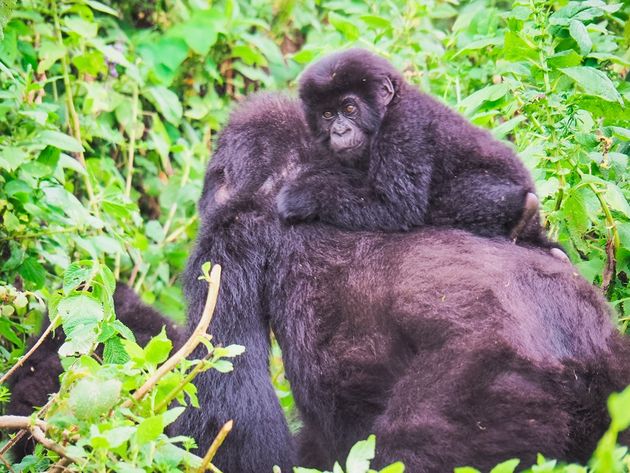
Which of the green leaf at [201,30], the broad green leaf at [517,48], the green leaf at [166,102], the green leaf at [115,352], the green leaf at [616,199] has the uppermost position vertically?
the broad green leaf at [517,48]

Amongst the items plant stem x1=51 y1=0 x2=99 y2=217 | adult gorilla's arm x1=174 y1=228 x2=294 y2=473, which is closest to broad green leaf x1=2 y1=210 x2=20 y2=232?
plant stem x1=51 y1=0 x2=99 y2=217

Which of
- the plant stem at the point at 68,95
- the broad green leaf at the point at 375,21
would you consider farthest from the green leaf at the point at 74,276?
the broad green leaf at the point at 375,21

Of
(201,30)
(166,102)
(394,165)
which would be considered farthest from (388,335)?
(201,30)

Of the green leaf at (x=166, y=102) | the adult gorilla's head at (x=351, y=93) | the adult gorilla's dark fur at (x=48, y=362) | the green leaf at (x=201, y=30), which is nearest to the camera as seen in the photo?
the adult gorilla's head at (x=351, y=93)

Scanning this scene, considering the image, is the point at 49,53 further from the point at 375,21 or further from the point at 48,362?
the point at 48,362

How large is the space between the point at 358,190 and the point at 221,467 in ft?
3.08

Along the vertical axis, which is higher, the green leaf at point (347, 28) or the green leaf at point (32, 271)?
the green leaf at point (347, 28)

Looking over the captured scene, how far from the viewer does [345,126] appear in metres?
3.29

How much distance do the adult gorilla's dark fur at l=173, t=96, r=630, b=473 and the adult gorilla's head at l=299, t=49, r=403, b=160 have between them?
26cm

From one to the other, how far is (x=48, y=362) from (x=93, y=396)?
1.64 meters

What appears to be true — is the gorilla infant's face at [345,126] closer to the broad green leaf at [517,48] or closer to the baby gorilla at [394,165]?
the baby gorilla at [394,165]

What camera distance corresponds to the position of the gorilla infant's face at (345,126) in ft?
10.7

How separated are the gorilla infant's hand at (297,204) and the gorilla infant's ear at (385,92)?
62 centimetres

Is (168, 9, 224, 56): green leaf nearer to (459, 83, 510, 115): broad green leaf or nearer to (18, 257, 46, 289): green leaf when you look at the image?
(18, 257, 46, 289): green leaf
